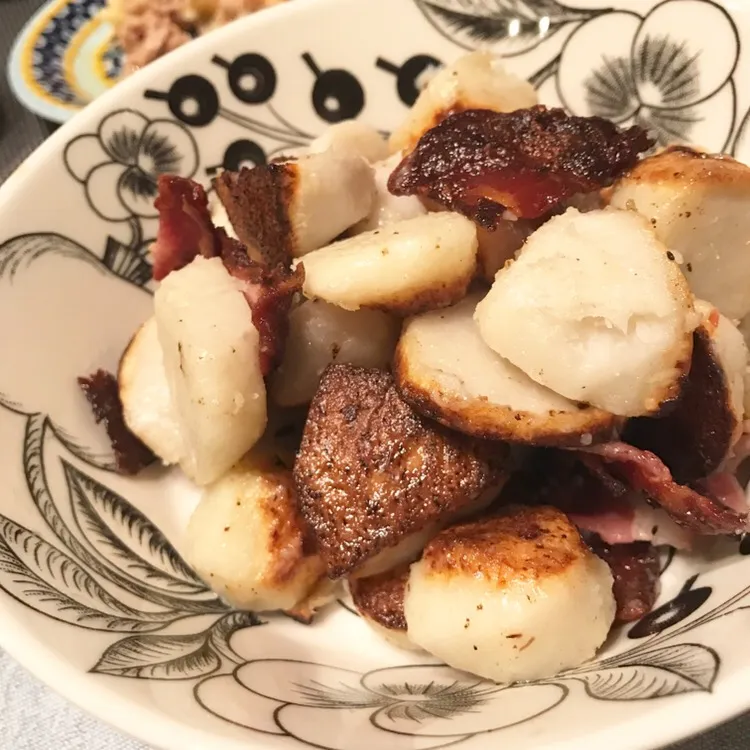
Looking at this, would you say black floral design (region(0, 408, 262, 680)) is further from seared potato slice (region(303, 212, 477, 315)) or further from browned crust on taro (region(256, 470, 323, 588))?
seared potato slice (region(303, 212, 477, 315))

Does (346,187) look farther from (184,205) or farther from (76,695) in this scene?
(76,695)

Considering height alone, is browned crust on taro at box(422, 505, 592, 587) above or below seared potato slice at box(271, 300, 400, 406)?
below

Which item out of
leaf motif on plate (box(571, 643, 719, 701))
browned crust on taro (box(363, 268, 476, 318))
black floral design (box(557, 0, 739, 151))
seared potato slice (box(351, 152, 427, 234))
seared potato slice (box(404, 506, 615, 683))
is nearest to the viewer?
leaf motif on plate (box(571, 643, 719, 701))

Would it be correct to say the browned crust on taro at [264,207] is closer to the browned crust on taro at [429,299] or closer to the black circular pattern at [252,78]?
the browned crust on taro at [429,299]

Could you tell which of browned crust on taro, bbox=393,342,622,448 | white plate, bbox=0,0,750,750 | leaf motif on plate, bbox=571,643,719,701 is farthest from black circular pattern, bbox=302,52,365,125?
leaf motif on plate, bbox=571,643,719,701

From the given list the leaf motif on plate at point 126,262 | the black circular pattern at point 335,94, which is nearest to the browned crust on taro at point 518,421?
the leaf motif on plate at point 126,262

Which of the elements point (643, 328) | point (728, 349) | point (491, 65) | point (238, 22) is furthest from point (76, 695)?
point (238, 22)

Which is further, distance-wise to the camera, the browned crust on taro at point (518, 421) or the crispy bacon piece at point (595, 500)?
the crispy bacon piece at point (595, 500)
